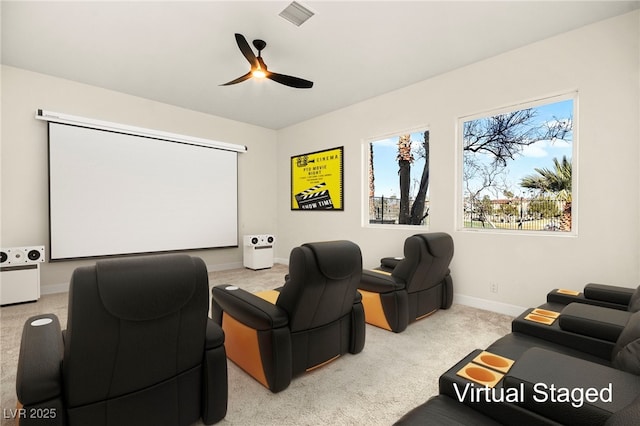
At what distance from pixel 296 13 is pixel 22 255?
4.25 metres

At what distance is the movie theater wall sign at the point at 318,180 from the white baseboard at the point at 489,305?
7.90 ft

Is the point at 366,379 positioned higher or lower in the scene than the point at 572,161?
lower

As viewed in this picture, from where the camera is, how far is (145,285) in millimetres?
1187

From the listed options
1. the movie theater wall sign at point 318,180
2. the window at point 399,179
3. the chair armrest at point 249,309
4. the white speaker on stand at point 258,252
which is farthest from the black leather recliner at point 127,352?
the white speaker on stand at point 258,252

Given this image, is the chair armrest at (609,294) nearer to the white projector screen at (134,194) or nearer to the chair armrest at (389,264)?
the chair armrest at (389,264)

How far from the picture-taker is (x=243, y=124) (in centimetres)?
616

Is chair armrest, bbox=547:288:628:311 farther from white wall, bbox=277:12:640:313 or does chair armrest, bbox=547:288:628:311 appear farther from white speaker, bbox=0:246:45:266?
white speaker, bbox=0:246:45:266

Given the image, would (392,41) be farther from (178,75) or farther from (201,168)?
(201,168)

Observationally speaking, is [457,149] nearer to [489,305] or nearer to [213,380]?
[489,305]

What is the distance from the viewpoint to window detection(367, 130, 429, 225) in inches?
171

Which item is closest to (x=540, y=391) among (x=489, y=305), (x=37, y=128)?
(x=489, y=305)

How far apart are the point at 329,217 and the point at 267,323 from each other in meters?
3.84

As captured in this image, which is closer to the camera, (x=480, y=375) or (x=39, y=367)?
(x=39, y=367)

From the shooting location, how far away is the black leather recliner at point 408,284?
2.77 m
